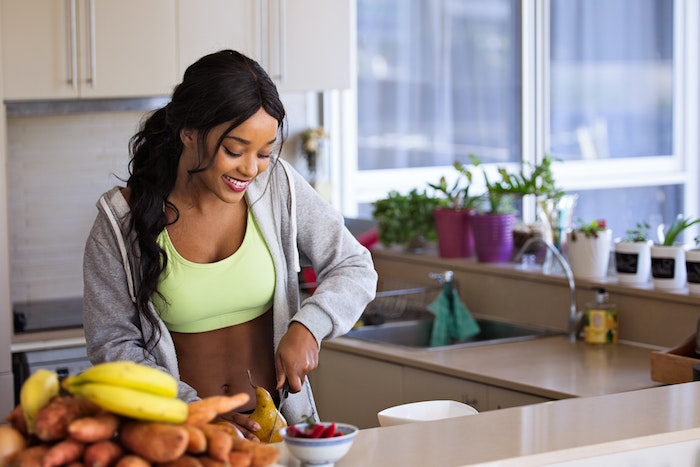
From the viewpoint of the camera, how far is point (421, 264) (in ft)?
12.9

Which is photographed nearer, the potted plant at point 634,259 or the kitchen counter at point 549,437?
the kitchen counter at point 549,437

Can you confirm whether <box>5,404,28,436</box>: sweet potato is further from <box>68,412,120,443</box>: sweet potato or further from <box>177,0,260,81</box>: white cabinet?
<box>177,0,260,81</box>: white cabinet

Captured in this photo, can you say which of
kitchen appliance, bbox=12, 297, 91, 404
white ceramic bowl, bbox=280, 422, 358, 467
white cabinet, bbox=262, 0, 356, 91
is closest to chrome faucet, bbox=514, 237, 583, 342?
white cabinet, bbox=262, 0, 356, 91

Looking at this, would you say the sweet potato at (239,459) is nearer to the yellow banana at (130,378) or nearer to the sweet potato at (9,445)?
the yellow banana at (130,378)

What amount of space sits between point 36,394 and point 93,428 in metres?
0.13

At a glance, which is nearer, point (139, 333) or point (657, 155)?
point (139, 333)

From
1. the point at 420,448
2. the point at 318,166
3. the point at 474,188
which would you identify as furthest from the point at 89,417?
the point at 474,188

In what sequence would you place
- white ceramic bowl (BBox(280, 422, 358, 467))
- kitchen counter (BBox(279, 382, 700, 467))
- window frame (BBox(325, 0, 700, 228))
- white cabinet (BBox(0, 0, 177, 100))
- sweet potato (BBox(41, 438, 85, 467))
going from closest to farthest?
sweet potato (BBox(41, 438, 85, 467))
white ceramic bowl (BBox(280, 422, 358, 467))
kitchen counter (BBox(279, 382, 700, 467))
white cabinet (BBox(0, 0, 177, 100))
window frame (BBox(325, 0, 700, 228))

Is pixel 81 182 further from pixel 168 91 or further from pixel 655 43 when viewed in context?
pixel 655 43

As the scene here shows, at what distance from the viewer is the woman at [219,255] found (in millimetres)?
1977

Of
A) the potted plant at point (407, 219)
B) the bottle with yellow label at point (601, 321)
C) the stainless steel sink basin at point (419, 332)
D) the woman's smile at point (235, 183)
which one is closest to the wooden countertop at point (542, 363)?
the bottle with yellow label at point (601, 321)

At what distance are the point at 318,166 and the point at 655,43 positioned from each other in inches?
82.0

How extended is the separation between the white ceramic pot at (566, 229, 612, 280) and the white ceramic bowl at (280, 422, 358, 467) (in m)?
2.01

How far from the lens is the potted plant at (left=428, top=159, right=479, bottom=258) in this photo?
379cm
